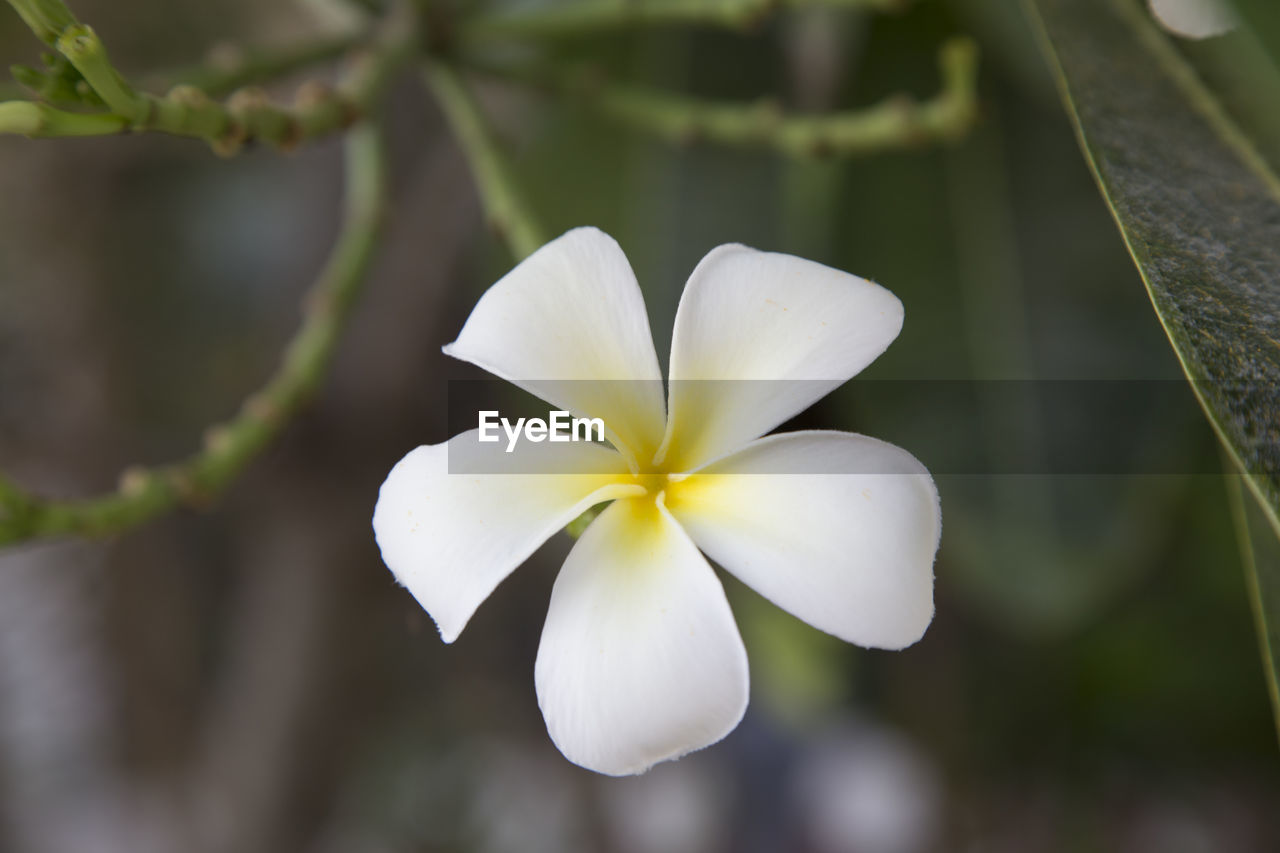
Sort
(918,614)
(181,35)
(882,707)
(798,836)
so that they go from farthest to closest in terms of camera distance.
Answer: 1. (798,836)
2. (882,707)
3. (181,35)
4. (918,614)

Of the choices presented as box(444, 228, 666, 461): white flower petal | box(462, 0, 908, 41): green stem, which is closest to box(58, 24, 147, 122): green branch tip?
box(444, 228, 666, 461): white flower petal

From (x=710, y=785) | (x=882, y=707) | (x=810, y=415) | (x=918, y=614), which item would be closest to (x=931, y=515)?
(x=918, y=614)

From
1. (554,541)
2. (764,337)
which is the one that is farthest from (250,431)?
(554,541)

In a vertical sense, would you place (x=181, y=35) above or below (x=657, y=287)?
above

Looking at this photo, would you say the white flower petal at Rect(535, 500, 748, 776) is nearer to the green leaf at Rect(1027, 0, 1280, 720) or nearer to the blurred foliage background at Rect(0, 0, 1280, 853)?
the green leaf at Rect(1027, 0, 1280, 720)

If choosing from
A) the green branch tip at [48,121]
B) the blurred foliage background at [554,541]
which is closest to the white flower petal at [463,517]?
the green branch tip at [48,121]

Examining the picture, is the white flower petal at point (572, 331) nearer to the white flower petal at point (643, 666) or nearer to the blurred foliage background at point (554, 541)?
the white flower petal at point (643, 666)

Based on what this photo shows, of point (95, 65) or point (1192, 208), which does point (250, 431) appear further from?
point (1192, 208)

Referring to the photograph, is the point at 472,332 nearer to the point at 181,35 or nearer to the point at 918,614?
the point at 918,614
